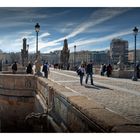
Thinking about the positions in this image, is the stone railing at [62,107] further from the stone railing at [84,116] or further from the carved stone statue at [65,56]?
the carved stone statue at [65,56]

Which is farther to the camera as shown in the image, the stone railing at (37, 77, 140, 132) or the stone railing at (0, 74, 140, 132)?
the stone railing at (0, 74, 140, 132)

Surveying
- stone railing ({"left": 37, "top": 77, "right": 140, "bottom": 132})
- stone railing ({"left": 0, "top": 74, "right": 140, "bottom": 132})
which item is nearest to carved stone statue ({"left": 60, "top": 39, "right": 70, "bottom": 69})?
stone railing ({"left": 0, "top": 74, "right": 140, "bottom": 132})

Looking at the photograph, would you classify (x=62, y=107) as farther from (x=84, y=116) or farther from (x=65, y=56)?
(x=65, y=56)

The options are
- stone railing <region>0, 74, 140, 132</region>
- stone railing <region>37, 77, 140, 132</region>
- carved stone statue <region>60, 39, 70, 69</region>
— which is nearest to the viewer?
stone railing <region>37, 77, 140, 132</region>

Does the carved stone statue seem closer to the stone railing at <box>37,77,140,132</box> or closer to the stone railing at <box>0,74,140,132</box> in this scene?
the stone railing at <box>0,74,140,132</box>

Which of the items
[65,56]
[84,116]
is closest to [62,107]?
[84,116]

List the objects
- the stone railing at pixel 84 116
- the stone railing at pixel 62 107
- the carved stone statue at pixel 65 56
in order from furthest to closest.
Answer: the carved stone statue at pixel 65 56 < the stone railing at pixel 62 107 < the stone railing at pixel 84 116

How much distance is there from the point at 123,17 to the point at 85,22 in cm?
97

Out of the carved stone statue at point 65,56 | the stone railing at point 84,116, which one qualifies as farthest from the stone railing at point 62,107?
the carved stone statue at point 65,56

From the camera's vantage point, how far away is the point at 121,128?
4074 mm

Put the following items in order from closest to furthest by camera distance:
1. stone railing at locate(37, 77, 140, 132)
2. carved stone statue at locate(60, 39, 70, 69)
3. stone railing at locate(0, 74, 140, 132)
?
stone railing at locate(37, 77, 140, 132)
stone railing at locate(0, 74, 140, 132)
carved stone statue at locate(60, 39, 70, 69)

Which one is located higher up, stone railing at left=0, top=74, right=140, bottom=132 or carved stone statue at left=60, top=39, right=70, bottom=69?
carved stone statue at left=60, top=39, right=70, bottom=69
